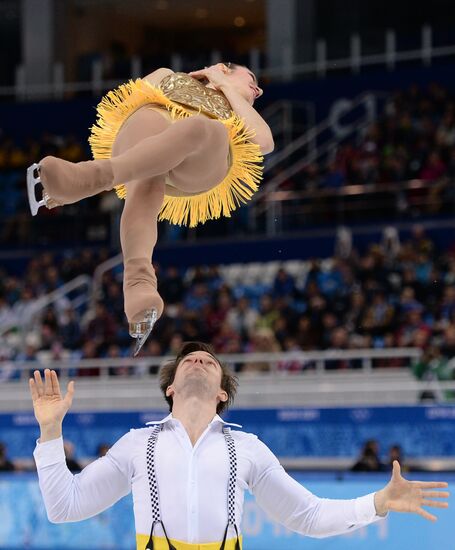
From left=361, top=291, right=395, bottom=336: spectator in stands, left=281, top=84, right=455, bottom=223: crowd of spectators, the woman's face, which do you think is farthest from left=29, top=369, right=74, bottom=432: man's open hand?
left=281, top=84, right=455, bottom=223: crowd of spectators

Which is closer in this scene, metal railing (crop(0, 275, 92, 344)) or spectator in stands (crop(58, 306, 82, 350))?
spectator in stands (crop(58, 306, 82, 350))

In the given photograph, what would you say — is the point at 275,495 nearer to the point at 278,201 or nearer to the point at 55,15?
the point at 278,201

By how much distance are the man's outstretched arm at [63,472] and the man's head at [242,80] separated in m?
1.71

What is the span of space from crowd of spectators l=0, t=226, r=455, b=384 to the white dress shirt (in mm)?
7928

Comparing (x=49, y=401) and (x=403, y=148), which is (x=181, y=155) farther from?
(x=403, y=148)

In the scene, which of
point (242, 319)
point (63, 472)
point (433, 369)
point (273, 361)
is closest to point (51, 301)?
point (242, 319)

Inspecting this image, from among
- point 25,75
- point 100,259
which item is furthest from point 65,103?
point 100,259

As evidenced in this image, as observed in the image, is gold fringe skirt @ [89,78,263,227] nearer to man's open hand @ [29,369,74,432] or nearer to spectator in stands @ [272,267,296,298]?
man's open hand @ [29,369,74,432]

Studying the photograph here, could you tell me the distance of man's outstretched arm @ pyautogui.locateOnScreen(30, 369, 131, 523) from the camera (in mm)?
4652

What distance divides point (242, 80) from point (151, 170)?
1.00 metres

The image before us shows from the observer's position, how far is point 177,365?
4965mm

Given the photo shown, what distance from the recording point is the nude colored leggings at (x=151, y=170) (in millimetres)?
4945

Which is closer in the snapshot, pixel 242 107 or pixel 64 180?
pixel 64 180

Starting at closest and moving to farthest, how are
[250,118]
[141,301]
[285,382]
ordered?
[141,301]
[250,118]
[285,382]
